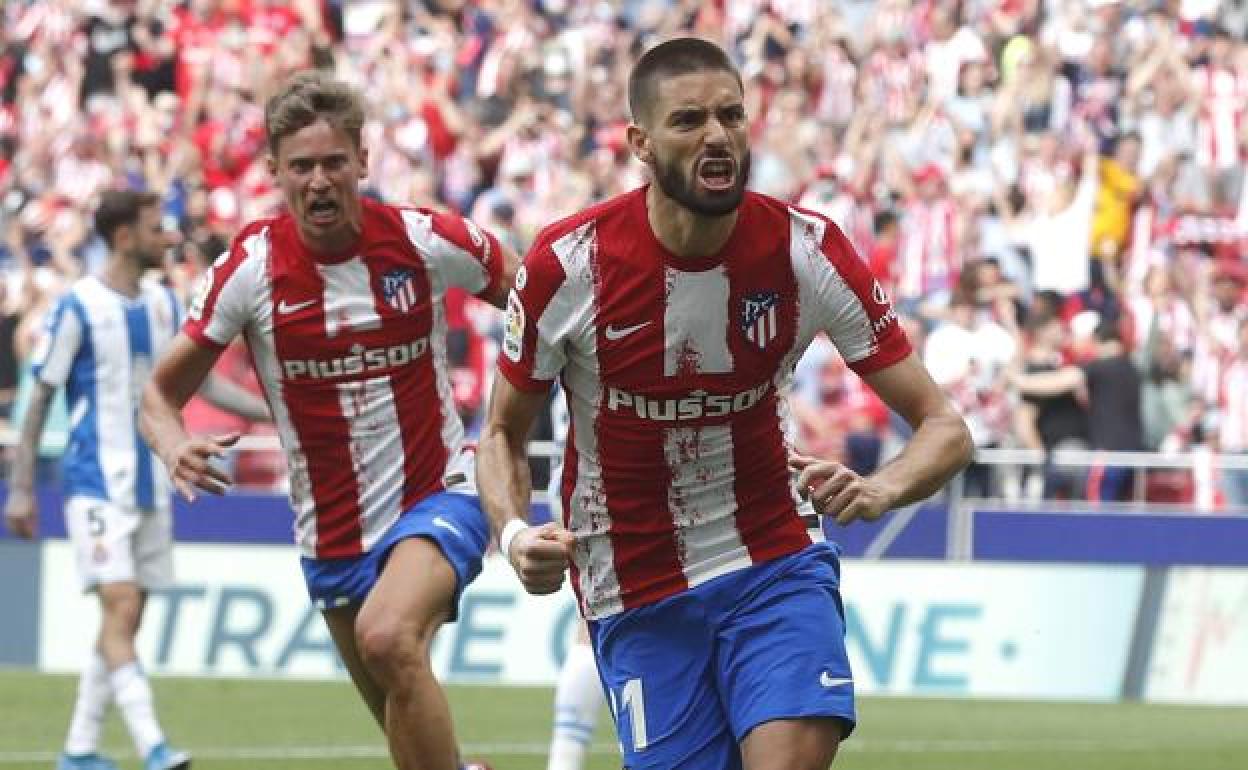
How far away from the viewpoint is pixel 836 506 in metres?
6.95

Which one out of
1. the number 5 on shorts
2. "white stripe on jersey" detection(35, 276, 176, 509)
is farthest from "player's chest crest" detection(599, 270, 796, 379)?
the number 5 on shorts

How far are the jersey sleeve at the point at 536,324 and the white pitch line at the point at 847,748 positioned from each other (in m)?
6.21

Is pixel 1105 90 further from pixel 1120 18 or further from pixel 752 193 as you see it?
pixel 752 193

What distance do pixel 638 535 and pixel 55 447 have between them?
13.4m

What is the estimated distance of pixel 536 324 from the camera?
7.57m

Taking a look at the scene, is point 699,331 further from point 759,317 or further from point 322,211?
point 322,211

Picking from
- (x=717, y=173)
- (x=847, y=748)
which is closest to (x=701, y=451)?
(x=717, y=173)

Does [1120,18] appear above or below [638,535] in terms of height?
above

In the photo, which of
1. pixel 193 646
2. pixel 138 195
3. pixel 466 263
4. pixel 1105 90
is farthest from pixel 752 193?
pixel 1105 90

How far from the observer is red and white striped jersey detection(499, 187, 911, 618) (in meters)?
7.55

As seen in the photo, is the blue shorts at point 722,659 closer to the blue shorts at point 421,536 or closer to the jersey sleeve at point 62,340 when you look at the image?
the blue shorts at point 421,536

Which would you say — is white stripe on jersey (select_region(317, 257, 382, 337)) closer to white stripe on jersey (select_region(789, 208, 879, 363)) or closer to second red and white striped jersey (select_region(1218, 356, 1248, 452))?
white stripe on jersey (select_region(789, 208, 879, 363))

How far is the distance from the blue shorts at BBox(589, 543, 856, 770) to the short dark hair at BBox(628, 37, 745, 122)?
4.25 ft

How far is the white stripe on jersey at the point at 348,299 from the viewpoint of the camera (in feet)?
33.1
